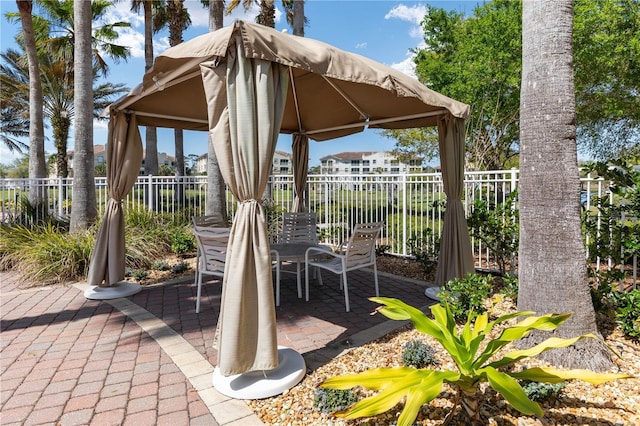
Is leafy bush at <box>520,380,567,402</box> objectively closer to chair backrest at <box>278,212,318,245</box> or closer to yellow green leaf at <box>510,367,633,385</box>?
yellow green leaf at <box>510,367,633,385</box>

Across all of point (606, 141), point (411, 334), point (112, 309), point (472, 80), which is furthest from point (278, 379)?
point (606, 141)

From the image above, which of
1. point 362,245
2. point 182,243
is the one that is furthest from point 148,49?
point 362,245

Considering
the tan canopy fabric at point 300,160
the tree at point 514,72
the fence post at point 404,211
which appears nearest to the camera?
the tan canopy fabric at point 300,160

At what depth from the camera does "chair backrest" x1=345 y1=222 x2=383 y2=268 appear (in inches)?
167

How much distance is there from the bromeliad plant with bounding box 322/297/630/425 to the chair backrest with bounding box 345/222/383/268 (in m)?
1.88

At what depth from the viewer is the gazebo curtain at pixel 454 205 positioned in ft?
14.7

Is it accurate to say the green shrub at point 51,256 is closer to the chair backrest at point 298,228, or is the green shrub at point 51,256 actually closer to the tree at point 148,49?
the chair backrest at point 298,228

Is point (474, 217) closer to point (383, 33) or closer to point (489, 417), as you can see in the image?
point (489, 417)

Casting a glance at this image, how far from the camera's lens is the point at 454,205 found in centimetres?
457

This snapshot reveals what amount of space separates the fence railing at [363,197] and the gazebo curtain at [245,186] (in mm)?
3882

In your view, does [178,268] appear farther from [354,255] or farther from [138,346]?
[354,255]

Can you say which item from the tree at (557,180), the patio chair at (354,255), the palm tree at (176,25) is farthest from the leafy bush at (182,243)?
the tree at (557,180)

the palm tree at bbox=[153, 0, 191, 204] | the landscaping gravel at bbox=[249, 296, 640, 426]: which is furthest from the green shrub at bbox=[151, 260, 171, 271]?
the landscaping gravel at bbox=[249, 296, 640, 426]

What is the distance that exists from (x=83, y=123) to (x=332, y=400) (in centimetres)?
640
